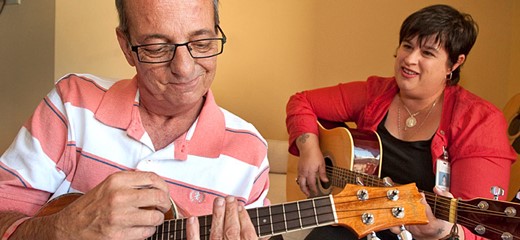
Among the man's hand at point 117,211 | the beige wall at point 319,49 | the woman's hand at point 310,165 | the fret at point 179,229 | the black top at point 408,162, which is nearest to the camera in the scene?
the man's hand at point 117,211

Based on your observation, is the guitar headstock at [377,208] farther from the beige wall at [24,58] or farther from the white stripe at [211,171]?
the beige wall at [24,58]

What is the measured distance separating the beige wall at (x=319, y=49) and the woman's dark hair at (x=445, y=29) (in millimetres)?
1042

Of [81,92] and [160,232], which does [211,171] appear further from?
[81,92]

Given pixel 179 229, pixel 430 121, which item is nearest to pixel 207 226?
pixel 179 229

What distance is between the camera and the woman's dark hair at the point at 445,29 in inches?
68.5

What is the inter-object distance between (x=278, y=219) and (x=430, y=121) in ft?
3.18

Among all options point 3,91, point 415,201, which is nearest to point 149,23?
point 415,201

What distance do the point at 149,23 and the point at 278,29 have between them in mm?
2052

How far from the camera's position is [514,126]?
218cm

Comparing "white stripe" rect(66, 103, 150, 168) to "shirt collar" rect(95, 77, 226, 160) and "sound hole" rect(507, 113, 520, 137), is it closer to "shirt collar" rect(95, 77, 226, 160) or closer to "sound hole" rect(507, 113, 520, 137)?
"shirt collar" rect(95, 77, 226, 160)

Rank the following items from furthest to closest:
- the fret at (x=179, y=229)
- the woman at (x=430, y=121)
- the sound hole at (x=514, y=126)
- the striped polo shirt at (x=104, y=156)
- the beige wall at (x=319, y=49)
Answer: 1. the beige wall at (x=319, y=49)
2. the sound hole at (x=514, y=126)
3. the woman at (x=430, y=121)
4. the striped polo shirt at (x=104, y=156)
5. the fret at (x=179, y=229)

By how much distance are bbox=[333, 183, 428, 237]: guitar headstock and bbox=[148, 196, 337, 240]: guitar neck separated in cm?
2

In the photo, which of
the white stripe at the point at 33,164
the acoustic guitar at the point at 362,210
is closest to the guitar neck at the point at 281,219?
the acoustic guitar at the point at 362,210

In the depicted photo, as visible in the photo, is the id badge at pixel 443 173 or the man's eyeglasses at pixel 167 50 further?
the id badge at pixel 443 173
